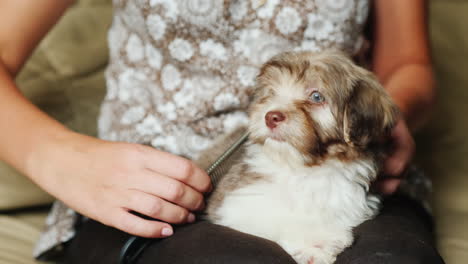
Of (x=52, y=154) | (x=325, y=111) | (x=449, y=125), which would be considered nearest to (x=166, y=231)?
(x=52, y=154)

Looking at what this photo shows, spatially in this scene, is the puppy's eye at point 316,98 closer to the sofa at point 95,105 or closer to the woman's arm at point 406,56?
the woman's arm at point 406,56

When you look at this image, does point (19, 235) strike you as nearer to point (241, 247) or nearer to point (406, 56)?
point (241, 247)

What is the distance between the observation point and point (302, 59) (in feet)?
5.82

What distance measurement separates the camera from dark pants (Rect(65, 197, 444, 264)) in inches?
56.7

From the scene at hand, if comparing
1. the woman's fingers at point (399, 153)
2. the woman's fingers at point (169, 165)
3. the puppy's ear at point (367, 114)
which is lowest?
the woman's fingers at point (399, 153)

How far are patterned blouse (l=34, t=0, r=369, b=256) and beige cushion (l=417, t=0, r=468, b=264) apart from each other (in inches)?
46.9

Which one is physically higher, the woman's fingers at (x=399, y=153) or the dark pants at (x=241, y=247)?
the woman's fingers at (x=399, y=153)

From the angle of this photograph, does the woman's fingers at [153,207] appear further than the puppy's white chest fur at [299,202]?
No

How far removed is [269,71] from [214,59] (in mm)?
273

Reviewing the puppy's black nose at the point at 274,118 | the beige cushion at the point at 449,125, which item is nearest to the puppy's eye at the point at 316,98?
the puppy's black nose at the point at 274,118

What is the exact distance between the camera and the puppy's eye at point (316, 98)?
171cm

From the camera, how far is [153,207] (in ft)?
5.06

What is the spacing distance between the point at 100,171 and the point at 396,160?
1.06 m

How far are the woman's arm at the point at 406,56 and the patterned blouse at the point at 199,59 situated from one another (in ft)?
1.17
